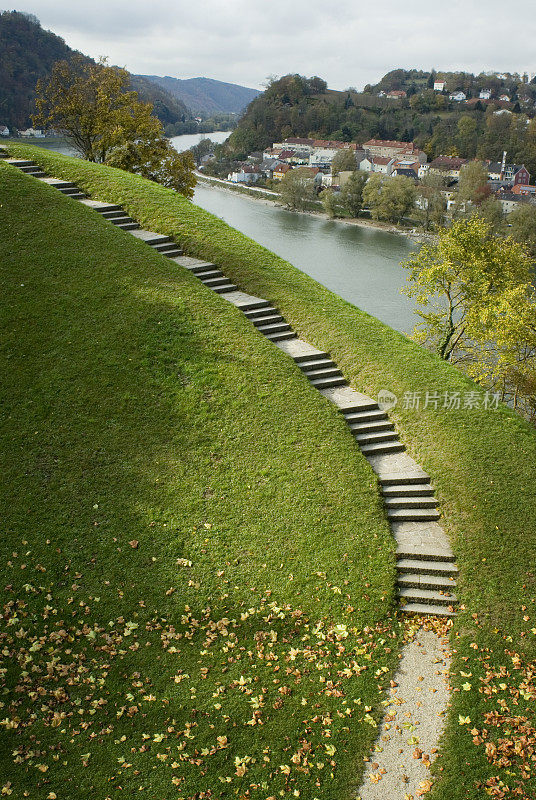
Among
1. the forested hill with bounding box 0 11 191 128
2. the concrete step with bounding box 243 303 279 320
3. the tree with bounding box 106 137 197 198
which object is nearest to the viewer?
the concrete step with bounding box 243 303 279 320

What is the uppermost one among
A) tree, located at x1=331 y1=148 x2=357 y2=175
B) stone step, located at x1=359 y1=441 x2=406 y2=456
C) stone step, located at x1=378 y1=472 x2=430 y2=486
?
tree, located at x1=331 y1=148 x2=357 y2=175

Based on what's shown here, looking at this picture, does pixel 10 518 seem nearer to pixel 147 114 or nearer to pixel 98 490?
pixel 98 490

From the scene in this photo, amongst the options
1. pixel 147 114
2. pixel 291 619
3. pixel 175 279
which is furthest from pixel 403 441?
pixel 147 114

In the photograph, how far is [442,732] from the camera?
24.6ft

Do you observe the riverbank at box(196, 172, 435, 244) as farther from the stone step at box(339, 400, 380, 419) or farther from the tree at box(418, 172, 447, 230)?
the stone step at box(339, 400, 380, 419)

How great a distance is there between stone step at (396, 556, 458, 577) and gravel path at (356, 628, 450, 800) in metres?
1.23

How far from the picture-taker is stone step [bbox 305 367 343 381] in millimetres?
14820

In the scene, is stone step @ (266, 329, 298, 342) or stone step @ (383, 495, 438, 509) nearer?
stone step @ (383, 495, 438, 509)

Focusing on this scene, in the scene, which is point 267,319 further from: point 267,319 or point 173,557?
point 173,557

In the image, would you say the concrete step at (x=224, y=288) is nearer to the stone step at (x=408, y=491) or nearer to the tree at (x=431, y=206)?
the stone step at (x=408, y=491)

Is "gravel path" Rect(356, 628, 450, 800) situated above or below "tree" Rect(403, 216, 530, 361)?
below

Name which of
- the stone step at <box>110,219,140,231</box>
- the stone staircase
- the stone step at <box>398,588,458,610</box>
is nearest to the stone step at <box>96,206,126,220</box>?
the stone staircase

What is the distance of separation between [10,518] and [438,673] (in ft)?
24.4

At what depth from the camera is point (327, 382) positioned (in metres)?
14.6
